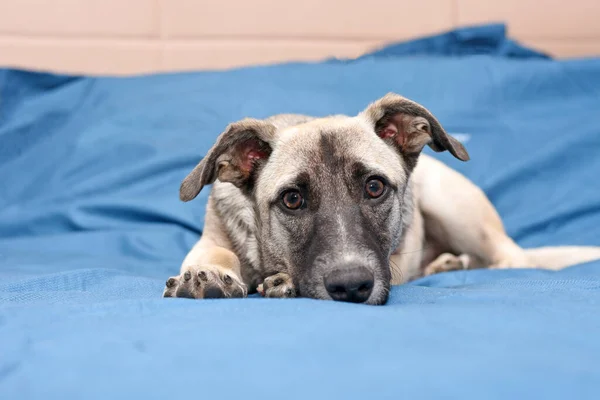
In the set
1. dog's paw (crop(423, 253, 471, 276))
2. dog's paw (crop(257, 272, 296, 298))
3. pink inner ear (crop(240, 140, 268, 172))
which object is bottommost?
dog's paw (crop(423, 253, 471, 276))

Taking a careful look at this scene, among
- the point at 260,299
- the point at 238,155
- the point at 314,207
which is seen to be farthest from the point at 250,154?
the point at 260,299

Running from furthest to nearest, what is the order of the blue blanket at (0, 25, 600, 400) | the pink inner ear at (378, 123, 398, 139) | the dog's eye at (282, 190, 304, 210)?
the pink inner ear at (378, 123, 398, 139) < the dog's eye at (282, 190, 304, 210) < the blue blanket at (0, 25, 600, 400)

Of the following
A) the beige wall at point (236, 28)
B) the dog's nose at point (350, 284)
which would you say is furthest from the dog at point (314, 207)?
the beige wall at point (236, 28)

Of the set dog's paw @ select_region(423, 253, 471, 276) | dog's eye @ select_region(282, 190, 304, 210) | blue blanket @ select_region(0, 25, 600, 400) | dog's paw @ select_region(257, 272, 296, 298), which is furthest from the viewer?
dog's paw @ select_region(423, 253, 471, 276)

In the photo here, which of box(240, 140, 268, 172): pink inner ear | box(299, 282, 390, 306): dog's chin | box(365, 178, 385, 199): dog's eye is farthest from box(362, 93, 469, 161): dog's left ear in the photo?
box(299, 282, 390, 306): dog's chin

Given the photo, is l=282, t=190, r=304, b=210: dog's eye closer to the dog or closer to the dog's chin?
the dog

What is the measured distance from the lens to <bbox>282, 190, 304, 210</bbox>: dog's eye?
92.9 inches

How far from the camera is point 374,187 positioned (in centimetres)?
239

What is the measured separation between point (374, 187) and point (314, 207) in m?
0.24

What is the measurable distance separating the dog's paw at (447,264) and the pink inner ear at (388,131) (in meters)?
0.96

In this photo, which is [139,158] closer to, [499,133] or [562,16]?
[499,133]

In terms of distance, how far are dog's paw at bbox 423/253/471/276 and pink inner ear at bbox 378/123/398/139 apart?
3.16ft

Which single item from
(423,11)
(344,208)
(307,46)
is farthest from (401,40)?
(344,208)

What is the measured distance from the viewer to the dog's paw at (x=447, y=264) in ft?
11.2
